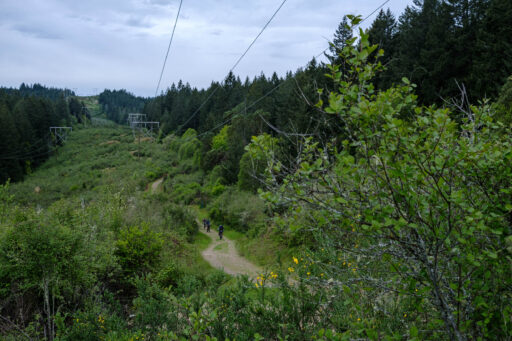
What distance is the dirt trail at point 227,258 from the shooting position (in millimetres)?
14328

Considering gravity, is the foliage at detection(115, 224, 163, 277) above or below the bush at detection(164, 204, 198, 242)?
above

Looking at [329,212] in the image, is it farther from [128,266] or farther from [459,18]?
[459,18]

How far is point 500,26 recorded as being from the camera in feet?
60.8

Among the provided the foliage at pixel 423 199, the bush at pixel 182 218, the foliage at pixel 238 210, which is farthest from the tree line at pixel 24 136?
the foliage at pixel 423 199

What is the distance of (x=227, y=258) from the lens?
16344mm

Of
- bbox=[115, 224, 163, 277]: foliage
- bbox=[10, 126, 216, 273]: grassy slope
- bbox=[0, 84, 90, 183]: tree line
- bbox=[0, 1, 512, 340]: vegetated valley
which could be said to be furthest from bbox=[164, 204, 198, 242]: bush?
bbox=[0, 84, 90, 183]: tree line

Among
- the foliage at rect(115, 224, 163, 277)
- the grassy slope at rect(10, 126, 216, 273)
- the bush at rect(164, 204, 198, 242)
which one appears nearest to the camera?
the foliage at rect(115, 224, 163, 277)

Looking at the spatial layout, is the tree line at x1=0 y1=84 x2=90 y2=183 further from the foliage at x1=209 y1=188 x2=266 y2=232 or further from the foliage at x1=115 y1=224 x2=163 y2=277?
the foliage at x1=115 y1=224 x2=163 y2=277

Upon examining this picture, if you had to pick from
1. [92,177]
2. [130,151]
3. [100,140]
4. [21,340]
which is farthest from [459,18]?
[100,140]

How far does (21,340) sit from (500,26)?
24864 millimetres

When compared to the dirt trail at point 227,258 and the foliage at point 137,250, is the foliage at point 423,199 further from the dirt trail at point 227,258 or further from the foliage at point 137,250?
the dirt trail at point 227,258

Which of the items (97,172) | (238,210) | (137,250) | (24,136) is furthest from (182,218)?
(24,136)

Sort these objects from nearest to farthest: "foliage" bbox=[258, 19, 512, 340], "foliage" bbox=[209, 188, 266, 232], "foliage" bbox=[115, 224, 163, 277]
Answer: "foliage" bbox=[258, 19, 512, 340] < "foliage" bbox=[115, 224, 163, 277] < "foliage" bbox=[209, 188, 266, 232]

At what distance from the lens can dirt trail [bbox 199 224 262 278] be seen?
14.3m
